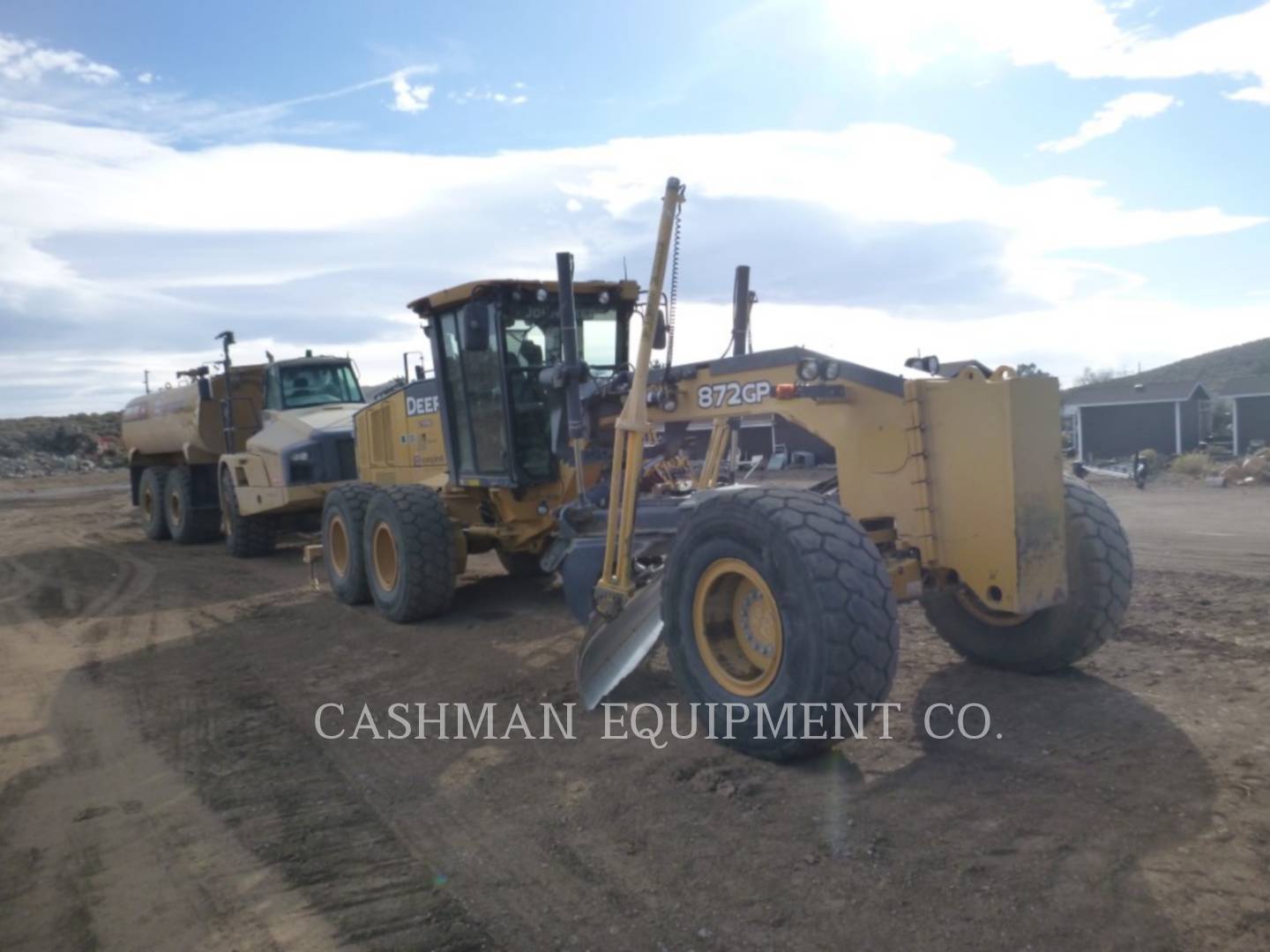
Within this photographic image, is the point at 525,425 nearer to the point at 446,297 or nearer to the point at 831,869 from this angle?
the point at 446,297

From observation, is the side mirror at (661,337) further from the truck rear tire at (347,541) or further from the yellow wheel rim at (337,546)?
the yellow wheel rim at (337,546)

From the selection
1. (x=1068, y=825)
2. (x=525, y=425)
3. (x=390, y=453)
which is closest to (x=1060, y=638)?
(x=1068, y=825)

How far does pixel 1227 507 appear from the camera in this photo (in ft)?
54.0

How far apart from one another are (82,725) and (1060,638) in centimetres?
568

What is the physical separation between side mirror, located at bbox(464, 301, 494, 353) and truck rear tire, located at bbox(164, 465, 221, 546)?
9.90m

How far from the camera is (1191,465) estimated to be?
23.3m

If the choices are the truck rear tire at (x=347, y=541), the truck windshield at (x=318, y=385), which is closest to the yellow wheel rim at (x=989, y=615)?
the truck rear tire at (x=347, y=541)

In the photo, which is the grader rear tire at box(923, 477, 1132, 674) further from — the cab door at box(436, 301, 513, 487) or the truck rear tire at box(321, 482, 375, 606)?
the truck rear tire at box(321, 482, 375, 606)

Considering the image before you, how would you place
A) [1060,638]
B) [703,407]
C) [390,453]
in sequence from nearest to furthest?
[1060,638] → [703,407] → [390,453]

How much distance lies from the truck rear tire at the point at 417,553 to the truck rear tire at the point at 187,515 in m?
8.68

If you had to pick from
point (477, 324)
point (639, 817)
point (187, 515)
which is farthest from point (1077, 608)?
point (187, 515)

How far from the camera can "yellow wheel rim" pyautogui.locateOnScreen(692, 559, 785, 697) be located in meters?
4.97

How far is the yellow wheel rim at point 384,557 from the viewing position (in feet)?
30.4

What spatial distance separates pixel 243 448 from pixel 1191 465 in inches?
772
